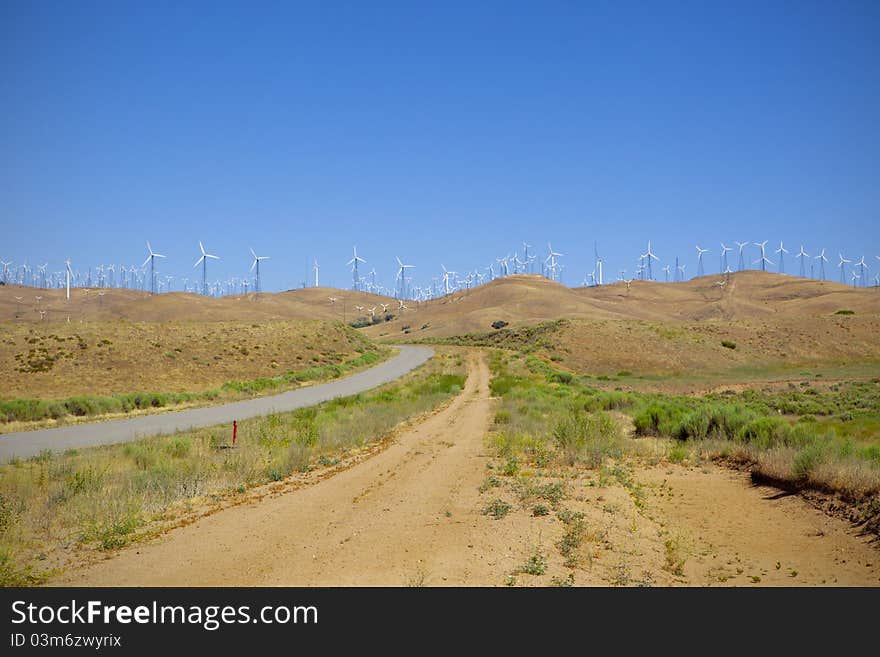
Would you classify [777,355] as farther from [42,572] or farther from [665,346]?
[42,572]

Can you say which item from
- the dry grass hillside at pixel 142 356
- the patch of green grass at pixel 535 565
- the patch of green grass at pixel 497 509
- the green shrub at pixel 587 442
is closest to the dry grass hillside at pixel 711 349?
the dry grass hillside at pixel 142 356

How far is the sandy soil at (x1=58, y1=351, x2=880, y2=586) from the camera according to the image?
28.6 ft

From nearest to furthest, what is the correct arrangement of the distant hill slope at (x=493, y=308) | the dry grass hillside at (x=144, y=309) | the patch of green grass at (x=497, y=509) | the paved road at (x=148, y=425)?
the patch of green grass at (x=497, y=509) → the paved road at (x=148, y=425) → the dry grass hillside at (x=144, y=309) → the distant hill slope at (x=493, y=308)

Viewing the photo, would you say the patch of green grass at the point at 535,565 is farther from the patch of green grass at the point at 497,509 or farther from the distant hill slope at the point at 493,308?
the distant hill slope at the point at 493,308

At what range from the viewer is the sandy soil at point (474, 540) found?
870 centimetres

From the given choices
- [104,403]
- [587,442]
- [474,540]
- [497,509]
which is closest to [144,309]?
[104,403]

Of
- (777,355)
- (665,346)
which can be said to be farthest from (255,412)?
(777,355)

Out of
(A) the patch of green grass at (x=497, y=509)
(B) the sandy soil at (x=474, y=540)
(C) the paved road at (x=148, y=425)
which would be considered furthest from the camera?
(C) the paved road at (x=148, y=425)

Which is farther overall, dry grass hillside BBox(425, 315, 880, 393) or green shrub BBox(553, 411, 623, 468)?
dry grass hillside BBox(425, 315, 880, 393)

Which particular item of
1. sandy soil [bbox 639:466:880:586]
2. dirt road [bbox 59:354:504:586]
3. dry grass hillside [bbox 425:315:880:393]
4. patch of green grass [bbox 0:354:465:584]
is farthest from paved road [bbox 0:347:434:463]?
dry grass hillside [bbox 425:315:880:393]

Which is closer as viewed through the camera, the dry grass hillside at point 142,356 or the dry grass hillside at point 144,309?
the dry grass hillside at point 142,356

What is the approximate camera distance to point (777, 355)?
261 feet

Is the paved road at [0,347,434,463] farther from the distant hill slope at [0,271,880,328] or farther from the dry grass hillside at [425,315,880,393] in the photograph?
the distant hill slope at [0,271,880,328]
